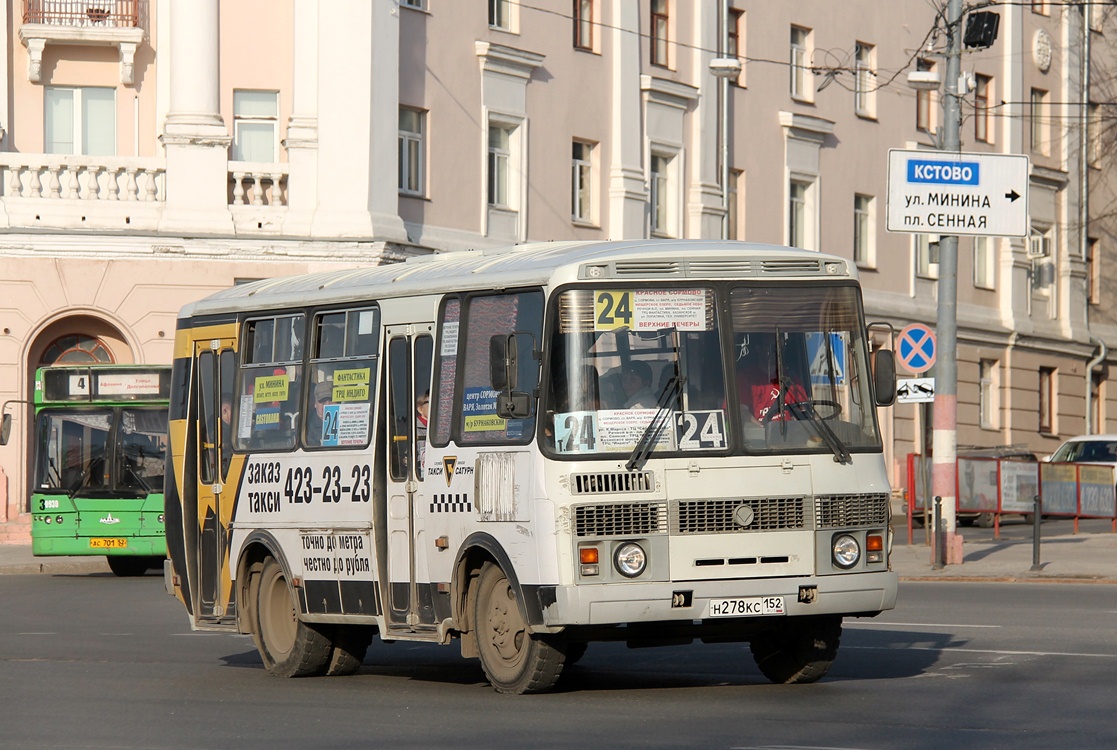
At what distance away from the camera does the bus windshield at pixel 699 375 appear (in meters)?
12.3

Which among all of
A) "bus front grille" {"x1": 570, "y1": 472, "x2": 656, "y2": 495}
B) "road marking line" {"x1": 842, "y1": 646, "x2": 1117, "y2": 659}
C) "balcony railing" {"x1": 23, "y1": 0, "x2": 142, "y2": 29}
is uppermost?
"balcony railing" {"x1": 23, "y1": 0, "x2": 142, "y2": 29}

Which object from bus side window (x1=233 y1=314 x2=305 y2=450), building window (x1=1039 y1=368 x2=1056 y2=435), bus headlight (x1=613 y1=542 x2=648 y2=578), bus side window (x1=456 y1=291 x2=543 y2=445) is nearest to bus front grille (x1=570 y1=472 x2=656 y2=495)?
bus headlight (x1=613 y1=542 x2=648 y2=578)

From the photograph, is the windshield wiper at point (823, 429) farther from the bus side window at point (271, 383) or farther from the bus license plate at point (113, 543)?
the bus license plate at point (113, 543)

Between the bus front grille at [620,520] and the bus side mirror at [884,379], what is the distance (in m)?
1.65

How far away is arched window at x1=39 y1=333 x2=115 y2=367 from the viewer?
34.9 meters

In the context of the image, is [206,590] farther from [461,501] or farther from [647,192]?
[647,192]

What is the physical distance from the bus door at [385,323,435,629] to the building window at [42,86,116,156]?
23.1 m

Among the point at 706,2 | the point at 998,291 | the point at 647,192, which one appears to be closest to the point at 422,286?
the point at 647,192

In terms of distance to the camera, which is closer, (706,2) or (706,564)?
(706,564)

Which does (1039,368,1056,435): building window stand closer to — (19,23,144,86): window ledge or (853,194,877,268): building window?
(853,194,877,268): building window

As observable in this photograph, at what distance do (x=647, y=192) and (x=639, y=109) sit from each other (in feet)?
5.31

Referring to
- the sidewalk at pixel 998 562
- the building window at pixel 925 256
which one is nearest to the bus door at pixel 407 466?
the sidewalk at pixel 998 562

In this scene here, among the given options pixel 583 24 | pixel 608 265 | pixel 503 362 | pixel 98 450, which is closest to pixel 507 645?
pixel 503 362

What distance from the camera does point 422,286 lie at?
44.7 ft
